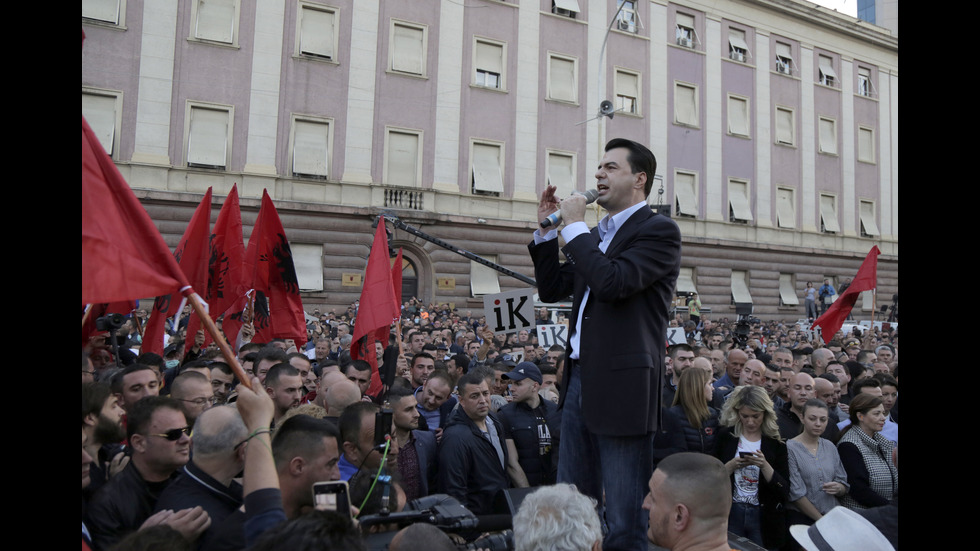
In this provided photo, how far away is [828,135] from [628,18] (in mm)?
12605

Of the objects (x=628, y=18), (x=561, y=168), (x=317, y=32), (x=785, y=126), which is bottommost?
(x=561, y=168)

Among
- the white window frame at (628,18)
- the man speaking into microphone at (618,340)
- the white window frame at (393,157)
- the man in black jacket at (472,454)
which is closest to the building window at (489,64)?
the white window frame at (393,157)

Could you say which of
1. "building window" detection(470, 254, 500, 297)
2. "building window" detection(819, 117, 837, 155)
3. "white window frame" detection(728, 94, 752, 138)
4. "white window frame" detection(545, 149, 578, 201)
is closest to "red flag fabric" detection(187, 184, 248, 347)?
"building window" detection(470, 254, 500, 297)

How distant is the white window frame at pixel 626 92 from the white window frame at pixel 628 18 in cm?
169

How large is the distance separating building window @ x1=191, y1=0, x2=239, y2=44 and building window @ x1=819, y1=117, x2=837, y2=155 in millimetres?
26221

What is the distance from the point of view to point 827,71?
3347 cm

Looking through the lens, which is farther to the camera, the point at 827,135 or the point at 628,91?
the point at 827,135

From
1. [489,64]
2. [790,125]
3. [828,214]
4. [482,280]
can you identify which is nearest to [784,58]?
[790,125]

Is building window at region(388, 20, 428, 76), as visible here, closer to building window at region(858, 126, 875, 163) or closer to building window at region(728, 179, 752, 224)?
building window at region(728, 179, 752, 224)

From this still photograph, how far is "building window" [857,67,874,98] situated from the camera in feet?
115

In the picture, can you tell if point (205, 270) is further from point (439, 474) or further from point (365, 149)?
point (365, 149)

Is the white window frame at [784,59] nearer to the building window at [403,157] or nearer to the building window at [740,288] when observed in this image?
the building window at [740,288]

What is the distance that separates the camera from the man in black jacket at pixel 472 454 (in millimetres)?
5344

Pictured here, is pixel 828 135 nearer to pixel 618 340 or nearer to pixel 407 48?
pixel 407 48
